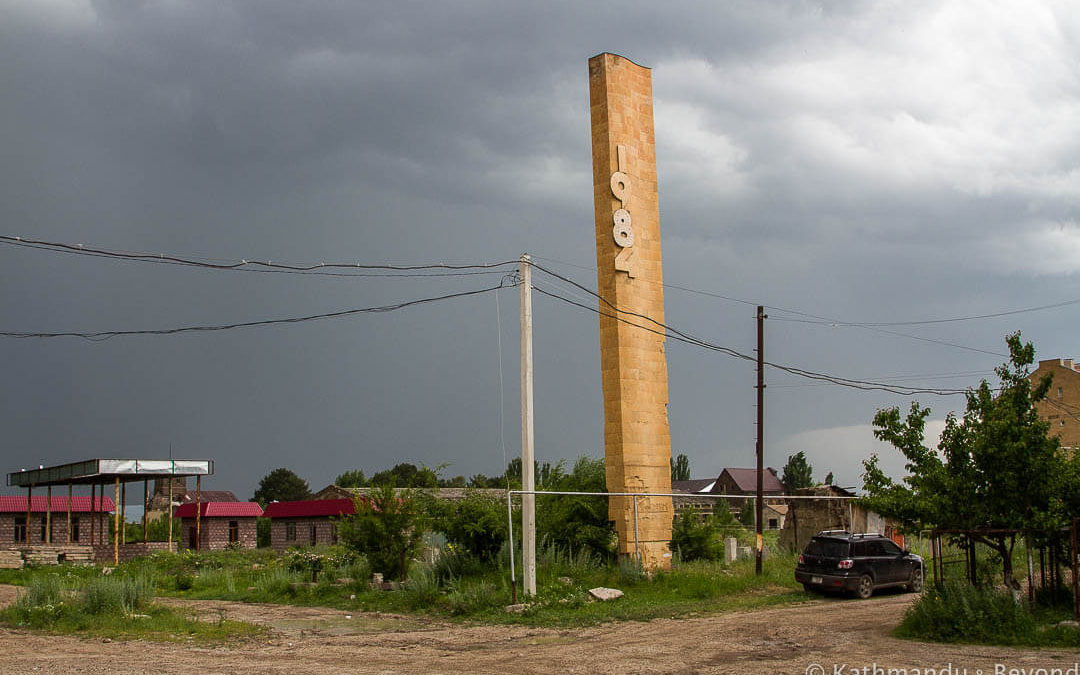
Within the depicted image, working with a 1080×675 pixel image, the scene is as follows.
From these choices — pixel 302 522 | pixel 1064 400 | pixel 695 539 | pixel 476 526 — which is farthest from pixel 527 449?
pixel 1064 400

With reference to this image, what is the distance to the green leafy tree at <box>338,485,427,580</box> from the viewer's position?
1057 inches

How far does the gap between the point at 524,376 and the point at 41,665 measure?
12653 millimetres

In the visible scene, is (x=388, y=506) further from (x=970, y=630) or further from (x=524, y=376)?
(x=970, y=630)

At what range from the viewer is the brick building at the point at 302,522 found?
5812 cm

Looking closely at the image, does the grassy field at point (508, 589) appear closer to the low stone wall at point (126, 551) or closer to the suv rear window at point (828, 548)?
the suv rear window at point (828, 548)

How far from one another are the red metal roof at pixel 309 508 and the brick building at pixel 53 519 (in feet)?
33.1

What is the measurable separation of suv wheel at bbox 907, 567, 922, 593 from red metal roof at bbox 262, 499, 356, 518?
1411 inches

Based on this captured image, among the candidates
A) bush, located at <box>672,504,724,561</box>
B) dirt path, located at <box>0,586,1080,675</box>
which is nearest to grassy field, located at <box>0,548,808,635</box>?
dirt path, located at <box>0,586,1080,675</box>

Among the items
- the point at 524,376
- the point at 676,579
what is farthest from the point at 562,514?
the point at 524,376

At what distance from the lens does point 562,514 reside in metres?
28.2

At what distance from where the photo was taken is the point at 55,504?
5747 cm

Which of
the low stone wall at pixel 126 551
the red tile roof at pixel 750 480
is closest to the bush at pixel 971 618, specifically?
the low stone wall at pixel 126 551

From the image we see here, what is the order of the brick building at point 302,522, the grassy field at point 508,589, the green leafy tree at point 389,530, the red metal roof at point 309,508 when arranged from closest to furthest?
1. the grassy field at point 508,589
2. the green leafy tree at point 389,530
3. the red metal roof at point 309,508
4. the brick building at point 302,522

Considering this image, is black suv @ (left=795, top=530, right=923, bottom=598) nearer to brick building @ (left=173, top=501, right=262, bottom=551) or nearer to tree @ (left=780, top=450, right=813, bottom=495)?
brick building @ (left=173, top=501, right=262, bottom=551)
